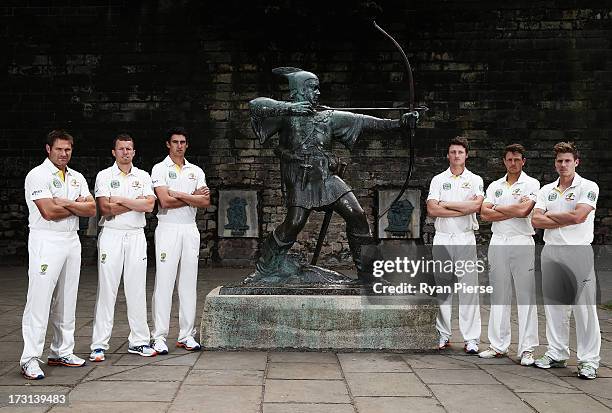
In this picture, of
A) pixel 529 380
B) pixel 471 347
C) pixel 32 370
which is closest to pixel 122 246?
pixel 32 370

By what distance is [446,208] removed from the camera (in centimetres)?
493

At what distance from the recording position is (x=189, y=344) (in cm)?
482

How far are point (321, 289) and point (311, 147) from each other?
114 centimetres

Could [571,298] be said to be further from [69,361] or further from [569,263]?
[69,361]

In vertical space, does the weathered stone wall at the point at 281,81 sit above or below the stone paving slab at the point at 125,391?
above

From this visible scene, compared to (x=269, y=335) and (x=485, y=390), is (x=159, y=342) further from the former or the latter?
(x=485, y=390)

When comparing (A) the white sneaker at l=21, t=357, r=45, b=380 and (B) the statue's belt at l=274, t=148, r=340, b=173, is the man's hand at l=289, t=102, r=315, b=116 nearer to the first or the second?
(B) the statue's belt at l=274, t=148, r=340, b=173

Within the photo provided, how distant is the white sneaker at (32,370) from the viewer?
12.9 feet

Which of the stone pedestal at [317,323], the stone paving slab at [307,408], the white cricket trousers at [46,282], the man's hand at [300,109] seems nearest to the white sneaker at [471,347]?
the stone pedestal at [317,323]

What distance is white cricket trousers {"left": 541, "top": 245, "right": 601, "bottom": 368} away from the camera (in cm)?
418

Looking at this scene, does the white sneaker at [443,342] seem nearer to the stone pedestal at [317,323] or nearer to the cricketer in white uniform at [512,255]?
the stone pedestal at [317,323]

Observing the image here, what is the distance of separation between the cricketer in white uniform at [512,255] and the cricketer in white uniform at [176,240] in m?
2.26

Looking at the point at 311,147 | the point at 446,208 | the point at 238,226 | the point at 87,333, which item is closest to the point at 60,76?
the point at 238,226

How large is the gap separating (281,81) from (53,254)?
807 cm
